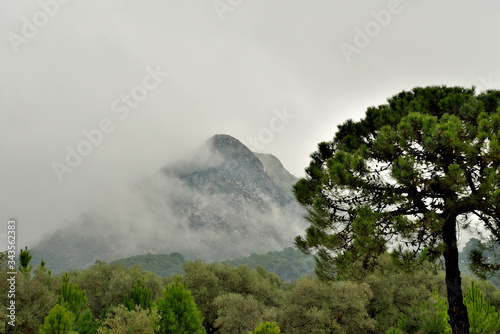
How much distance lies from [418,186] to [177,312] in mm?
24292

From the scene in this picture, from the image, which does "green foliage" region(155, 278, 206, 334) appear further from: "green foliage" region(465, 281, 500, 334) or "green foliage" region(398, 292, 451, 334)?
"green foliage" region(465, 281, 500, 334)

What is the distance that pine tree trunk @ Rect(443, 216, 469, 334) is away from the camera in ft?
35.5

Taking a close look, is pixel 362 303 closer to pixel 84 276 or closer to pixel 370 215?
pixel 370 215

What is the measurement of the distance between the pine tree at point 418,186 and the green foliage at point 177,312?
744 inches

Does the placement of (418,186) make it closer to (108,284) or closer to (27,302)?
(27,302)

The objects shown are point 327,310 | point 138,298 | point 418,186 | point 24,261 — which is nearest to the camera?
point 418,186

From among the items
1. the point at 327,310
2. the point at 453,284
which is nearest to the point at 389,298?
the point at 327,310

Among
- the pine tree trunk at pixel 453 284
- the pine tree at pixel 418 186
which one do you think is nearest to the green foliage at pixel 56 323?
the pine tree at pixel 418 186

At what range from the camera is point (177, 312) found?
27.2 m

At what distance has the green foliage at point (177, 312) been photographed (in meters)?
26.6

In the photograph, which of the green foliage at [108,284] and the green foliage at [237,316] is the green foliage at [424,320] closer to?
the green foliage at [237,316]

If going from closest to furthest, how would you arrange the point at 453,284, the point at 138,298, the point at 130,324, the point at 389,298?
the point at 453,284, the point at 130,324, the point at 389,298, the point at 138,298

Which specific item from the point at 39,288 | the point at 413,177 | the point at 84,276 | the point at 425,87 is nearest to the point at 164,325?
the point at 39,288

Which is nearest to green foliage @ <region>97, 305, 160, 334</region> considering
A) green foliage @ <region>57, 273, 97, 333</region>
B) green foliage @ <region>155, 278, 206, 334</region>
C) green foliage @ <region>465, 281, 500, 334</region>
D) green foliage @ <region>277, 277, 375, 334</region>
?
green foliage @ <region>57, 273, 97, 333</region>
